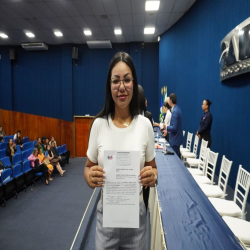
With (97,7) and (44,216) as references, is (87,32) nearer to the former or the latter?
(97,7)

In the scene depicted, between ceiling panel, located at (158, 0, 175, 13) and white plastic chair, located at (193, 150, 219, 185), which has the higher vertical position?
ceiling panel, located at (158, 0, 175, 13)

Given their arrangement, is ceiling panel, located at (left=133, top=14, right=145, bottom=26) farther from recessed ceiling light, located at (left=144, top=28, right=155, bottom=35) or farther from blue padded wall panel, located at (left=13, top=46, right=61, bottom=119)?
blue padded wall panel, located at (left=13, top=46, right=61, bottom=119)

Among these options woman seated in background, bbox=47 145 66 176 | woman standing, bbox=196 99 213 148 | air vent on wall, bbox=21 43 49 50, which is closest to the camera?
woman standing, bbox=196 99 213 148

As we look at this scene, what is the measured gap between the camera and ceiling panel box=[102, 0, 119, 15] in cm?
502

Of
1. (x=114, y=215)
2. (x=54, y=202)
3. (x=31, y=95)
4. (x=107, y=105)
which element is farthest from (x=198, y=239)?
(x=31, y=95)

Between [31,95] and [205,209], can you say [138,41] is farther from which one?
[205,209]

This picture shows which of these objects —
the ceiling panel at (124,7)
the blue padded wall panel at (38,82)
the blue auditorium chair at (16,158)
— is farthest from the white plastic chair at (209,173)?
the blue padded wall panel at (38,82)

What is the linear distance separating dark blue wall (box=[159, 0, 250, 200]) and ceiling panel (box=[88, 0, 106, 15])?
7.96ft

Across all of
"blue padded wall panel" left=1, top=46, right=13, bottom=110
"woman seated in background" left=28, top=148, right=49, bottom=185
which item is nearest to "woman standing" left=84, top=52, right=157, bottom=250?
"woman seated in background" left=28, top=148, right=49, bottom=185

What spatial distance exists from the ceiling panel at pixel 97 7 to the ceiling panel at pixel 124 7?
1.48ft

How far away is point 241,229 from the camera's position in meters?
1.76

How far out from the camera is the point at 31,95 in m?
9.07

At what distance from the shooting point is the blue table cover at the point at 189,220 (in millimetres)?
1037

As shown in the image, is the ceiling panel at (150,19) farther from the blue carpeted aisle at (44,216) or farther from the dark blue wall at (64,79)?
the blue carpeted aisle at (44,216)
